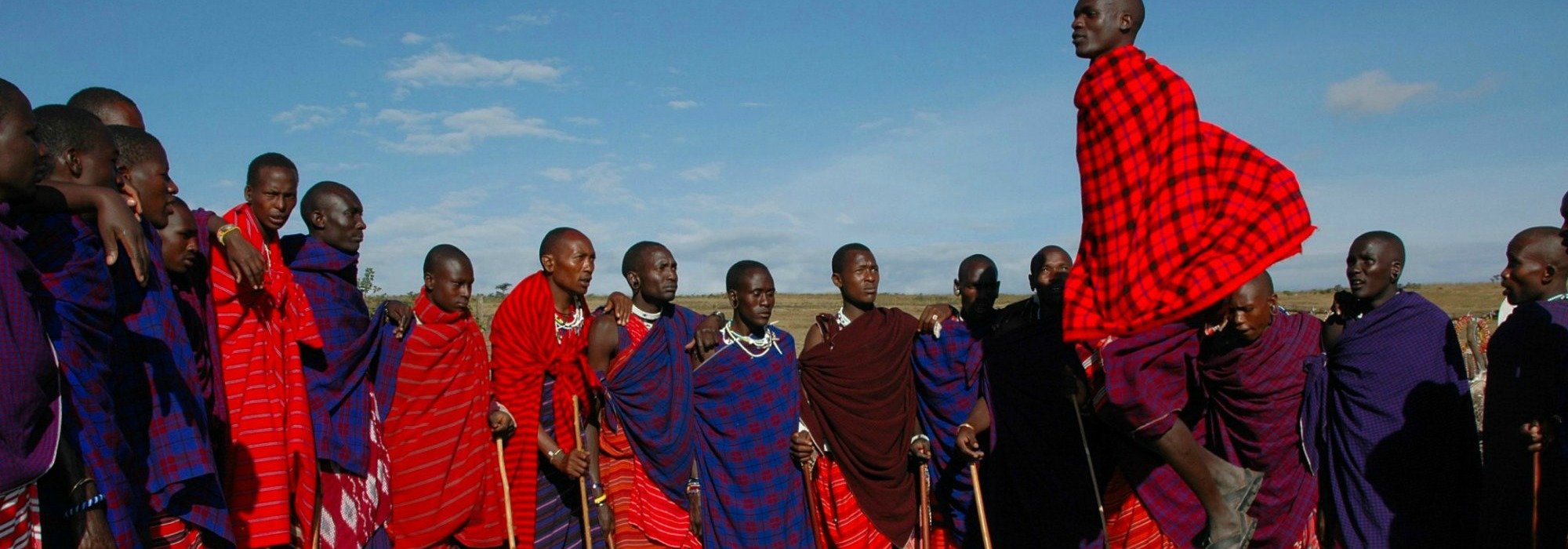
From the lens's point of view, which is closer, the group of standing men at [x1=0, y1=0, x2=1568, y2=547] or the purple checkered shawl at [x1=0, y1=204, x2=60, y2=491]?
the purple checkered shawl at [x1=0, y1=204, x2=60, y2=491]

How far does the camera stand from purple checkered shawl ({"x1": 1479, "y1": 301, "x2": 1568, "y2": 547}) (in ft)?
20.4

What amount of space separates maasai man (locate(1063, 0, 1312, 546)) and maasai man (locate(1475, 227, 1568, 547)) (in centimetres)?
216

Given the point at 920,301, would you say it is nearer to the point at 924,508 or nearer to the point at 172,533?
the point at 924,508

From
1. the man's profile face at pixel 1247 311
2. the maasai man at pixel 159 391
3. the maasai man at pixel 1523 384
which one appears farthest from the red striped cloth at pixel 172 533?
the maasai man at pixel 1523 384

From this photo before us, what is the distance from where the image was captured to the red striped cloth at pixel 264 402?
5.70 m

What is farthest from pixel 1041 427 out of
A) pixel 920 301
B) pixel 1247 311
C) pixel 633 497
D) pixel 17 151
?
pixel 920 301

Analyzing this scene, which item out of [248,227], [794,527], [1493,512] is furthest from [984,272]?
[248,227]

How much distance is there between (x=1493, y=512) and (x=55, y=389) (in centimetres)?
750

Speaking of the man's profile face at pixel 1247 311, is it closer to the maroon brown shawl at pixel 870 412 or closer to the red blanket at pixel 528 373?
the maroon brown shawl at pixel 870 412

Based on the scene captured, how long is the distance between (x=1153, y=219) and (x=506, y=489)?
160 inches

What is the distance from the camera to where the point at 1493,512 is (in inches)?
269

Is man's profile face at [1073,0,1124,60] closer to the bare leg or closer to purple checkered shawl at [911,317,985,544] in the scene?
A: the bare leg

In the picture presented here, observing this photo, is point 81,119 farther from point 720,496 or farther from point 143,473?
point 720,496

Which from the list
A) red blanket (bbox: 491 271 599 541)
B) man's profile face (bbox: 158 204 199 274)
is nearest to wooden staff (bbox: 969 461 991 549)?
red blanket (bbox: 491 271 599 541)
